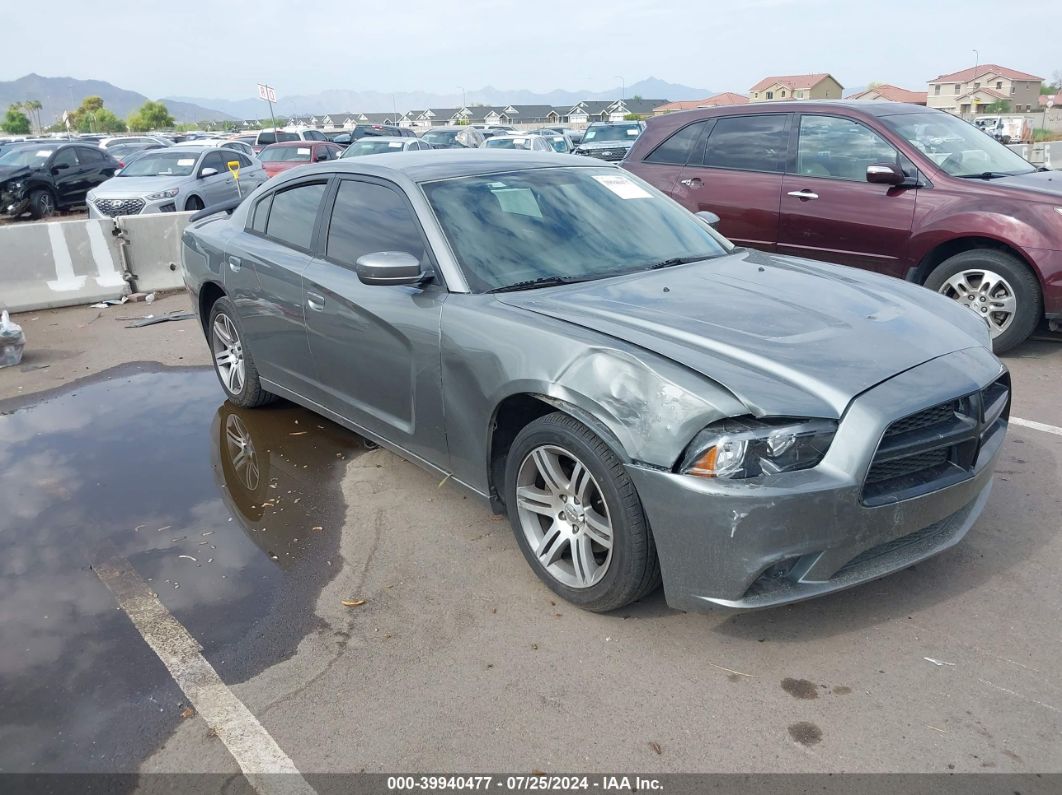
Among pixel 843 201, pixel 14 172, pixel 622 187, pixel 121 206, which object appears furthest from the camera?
pixel 14 172

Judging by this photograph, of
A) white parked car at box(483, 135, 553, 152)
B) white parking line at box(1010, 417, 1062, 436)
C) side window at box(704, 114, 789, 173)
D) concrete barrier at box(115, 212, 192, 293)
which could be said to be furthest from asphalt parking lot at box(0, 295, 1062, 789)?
white parked car at box(483, 135, 553, 152)

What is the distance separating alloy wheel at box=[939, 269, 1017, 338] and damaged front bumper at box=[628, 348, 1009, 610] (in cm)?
371

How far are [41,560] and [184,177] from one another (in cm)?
1292

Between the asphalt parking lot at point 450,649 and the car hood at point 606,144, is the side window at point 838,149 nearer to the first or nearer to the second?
the asphalt parking lot at point 450,649

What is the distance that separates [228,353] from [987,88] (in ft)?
384

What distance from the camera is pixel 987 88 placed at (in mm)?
101125

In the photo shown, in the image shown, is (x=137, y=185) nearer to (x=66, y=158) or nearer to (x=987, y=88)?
(x=66, y=158)

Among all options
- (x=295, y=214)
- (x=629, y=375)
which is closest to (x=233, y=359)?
(x=295, y=214)

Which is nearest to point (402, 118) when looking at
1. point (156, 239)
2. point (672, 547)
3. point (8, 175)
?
point (8, 175)

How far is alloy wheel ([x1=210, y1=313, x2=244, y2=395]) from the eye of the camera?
5730 mm

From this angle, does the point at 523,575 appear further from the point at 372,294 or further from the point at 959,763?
the point at 959,763

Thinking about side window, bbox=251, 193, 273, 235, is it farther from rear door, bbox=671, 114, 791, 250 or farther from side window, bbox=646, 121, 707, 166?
side window, bbox=646, 121, 707, 166

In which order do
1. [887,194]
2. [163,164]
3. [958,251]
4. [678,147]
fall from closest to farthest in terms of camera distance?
1. [958,251]
2. [887,194]
3. [678,147]
4. [163,164]

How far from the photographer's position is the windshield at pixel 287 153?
65.5ft
